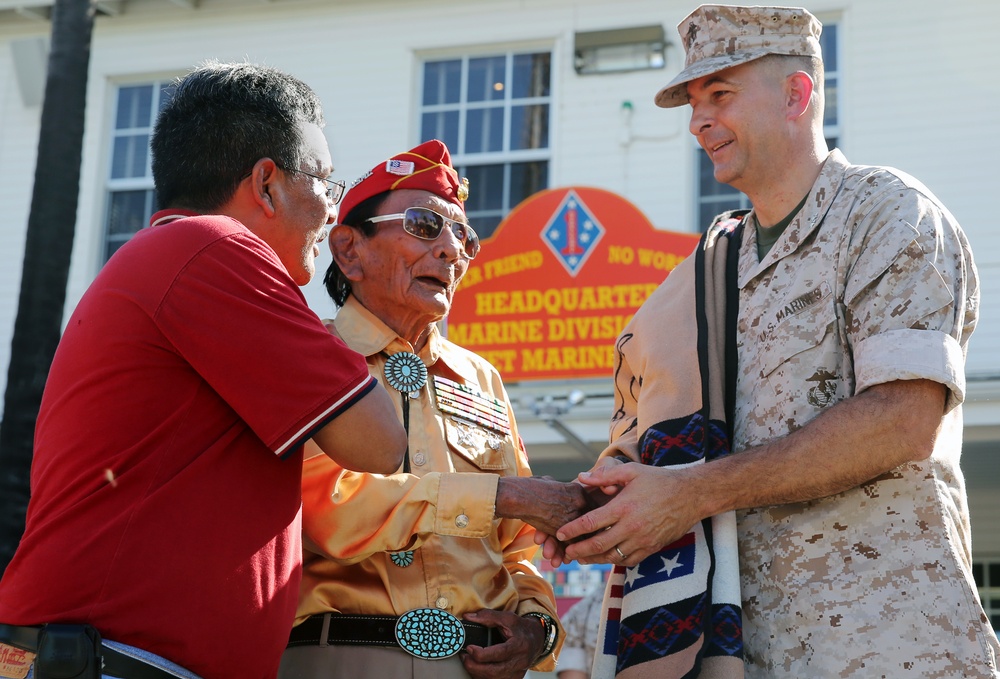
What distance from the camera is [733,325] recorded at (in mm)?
3299

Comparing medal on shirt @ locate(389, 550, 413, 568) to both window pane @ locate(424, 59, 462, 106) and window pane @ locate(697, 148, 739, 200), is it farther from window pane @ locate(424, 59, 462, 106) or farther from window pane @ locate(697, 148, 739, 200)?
window pane @ locate(424, 59, 462, 106)

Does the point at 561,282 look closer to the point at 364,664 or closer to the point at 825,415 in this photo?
the point at 364,664

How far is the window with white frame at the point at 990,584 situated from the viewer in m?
Answer: 11.0

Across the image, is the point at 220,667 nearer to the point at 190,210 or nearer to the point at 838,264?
the point at 190,210

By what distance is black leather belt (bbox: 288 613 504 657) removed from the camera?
322cm

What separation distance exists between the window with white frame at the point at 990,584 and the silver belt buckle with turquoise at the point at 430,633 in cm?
896

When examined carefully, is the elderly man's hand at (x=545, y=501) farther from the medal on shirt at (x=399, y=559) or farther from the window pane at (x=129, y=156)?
the window pane at (x=129, y=156)

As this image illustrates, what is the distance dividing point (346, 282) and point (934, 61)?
7227 millimetres

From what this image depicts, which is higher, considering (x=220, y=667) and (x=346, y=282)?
(x=346, y=282)

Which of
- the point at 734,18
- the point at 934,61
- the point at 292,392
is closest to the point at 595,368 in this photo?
the point at 934,61

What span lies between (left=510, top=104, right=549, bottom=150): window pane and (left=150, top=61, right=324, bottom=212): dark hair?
7613mm

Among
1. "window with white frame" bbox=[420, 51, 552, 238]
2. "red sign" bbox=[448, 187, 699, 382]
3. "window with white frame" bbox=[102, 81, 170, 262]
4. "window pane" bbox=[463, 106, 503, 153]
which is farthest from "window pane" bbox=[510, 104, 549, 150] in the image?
"window with white frame" bbox=[102, 81, 170, 262]

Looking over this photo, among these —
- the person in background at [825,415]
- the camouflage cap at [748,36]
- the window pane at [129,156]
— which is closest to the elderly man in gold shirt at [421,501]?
the person in background at [825,415]

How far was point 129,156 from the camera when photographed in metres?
11.6
